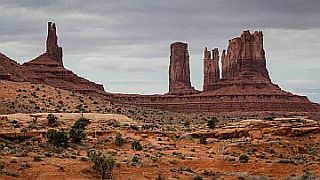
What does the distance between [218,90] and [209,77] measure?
17.4 metres

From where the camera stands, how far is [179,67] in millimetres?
147500

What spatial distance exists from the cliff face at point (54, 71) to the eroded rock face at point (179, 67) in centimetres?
2606

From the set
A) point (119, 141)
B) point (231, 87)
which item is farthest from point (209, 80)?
point (119, 141)

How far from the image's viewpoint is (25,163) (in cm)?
3372

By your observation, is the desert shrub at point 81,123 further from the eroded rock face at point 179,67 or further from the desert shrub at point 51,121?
the eroded rock face at point 179,67

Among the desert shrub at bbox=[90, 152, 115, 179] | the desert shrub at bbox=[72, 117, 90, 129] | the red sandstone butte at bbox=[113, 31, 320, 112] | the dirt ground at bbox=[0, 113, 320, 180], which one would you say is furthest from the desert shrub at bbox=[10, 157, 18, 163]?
the red sandstone butte at bbox=[113, 31, 320, 112]

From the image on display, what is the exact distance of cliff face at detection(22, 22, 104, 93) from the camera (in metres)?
105

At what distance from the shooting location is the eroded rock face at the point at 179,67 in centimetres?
14550

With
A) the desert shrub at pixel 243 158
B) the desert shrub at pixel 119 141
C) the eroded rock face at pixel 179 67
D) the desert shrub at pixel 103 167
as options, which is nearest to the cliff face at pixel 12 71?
the desert shrub at pixel 119 141

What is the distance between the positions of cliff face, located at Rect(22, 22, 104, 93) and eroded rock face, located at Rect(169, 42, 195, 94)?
2606 centimetres

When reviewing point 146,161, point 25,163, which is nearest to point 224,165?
point 146,161

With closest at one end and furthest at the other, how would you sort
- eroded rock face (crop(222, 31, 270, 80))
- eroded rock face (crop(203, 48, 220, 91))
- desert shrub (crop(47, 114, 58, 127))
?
1. desert shrub (crop(47, 114, 58, 127))
2. eroded rock face (crop(222, 31, 270, 80))
3. eroded rock face (crop(203, 48, 220, 91))

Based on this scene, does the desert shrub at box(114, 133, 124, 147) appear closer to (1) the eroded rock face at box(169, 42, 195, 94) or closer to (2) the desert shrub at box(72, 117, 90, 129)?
(2) the desert shrub at box(72, 117, 90, 129)

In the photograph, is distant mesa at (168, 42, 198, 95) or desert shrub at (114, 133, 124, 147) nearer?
desert shrub at (114, 133, 124, 147)
